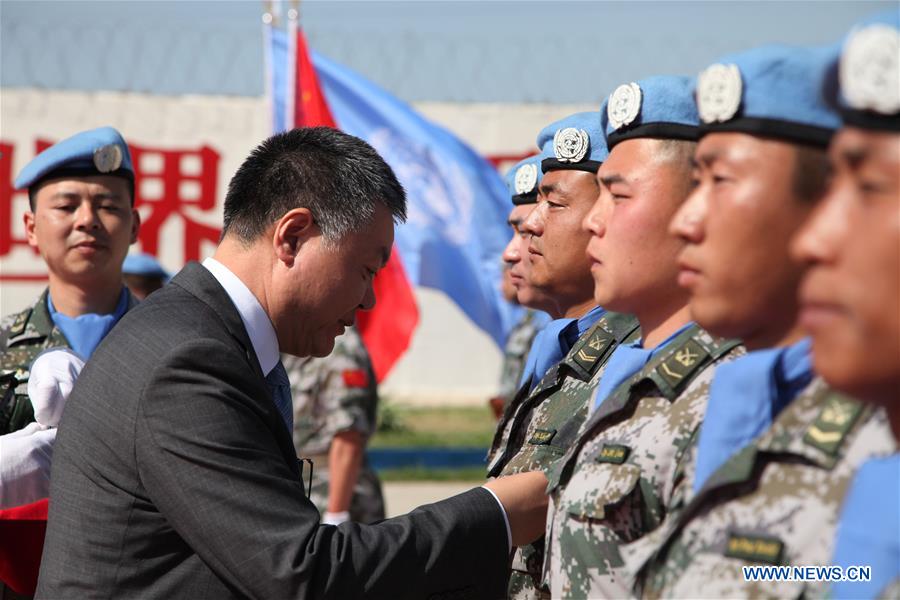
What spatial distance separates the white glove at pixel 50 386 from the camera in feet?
9.87

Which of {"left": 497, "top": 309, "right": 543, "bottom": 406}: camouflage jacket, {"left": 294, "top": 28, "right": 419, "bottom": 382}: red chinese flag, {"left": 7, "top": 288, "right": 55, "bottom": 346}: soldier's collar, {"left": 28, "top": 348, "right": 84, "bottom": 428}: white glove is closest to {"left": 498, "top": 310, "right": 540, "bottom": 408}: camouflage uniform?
{"left": 497, "top": 309, "right": 543, "bottom": 406}: camouflage jacket

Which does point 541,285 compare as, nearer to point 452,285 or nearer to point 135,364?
point 135,364

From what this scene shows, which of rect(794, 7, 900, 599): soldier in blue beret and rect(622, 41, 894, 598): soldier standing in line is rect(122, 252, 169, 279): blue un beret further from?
rect(794, 7, 900, 599): soldier in blue beret

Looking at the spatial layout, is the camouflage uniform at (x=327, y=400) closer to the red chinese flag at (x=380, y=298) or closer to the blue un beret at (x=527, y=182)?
the red chinese flag at (x=380, y=298)

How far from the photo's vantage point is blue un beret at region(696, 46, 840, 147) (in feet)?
5.47

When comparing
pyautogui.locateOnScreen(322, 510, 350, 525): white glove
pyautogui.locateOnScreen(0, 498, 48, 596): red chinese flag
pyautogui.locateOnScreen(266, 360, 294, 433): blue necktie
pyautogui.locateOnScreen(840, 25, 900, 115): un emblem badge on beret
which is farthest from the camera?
pyautogui.locateOnScreen(322, 510, 350, 525): white glove

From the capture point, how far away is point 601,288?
2270mm

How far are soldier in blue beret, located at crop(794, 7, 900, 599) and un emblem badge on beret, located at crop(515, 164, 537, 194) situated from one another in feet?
7.85

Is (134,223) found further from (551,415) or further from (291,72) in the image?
(291,72)

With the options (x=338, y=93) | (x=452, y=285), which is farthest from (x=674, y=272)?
(x=338, y=93)

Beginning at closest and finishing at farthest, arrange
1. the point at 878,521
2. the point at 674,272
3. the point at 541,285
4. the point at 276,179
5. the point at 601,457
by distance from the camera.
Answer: the point at 878,521 → the point at 601,457 → the point at 674,272 → the point at 276,179 → the point at 541,285

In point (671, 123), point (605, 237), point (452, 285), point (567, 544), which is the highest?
point (671, 123)

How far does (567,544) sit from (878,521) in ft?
2.60

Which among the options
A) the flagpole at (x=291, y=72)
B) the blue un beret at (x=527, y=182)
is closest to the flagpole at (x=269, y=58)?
the flagpole at (x=291, y=72)
